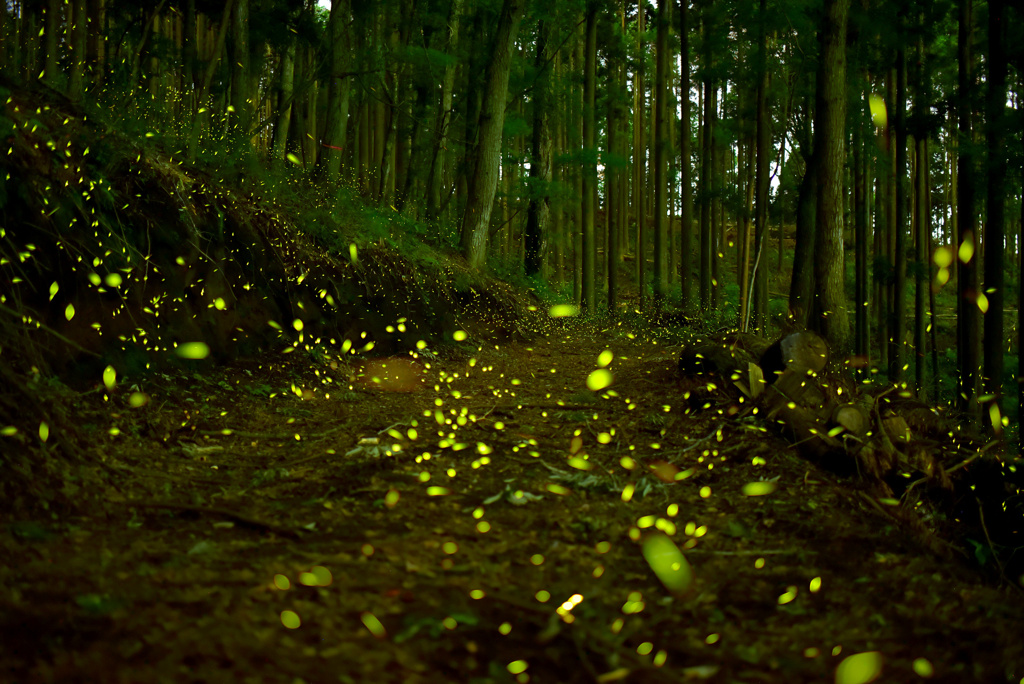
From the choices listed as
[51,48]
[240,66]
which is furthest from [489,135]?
[51,48]

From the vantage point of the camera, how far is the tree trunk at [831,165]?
825 cm

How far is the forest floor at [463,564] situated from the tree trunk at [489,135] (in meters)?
6.62

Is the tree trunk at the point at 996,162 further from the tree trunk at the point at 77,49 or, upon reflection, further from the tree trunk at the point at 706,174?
the tree trunk at the point at 77,49

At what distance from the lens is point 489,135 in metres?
11.0

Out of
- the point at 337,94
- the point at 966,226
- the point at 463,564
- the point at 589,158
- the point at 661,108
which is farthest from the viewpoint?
the point at 661,108

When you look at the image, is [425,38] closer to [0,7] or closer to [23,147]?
[0,7]

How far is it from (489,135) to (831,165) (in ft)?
18.1

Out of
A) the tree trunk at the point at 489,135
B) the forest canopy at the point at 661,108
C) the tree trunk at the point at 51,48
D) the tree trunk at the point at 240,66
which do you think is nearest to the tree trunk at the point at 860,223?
the forest canopy at the point at 661,108

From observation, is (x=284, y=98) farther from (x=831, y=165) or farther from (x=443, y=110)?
(x=831, y=165)

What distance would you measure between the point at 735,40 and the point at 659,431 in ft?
34.2

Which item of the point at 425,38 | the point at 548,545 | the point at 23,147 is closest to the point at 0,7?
the point at 23,147

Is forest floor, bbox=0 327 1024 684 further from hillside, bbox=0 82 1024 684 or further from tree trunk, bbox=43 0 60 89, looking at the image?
tree trunk, bbox=43 0 60 89

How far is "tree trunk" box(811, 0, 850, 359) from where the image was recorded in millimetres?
8250

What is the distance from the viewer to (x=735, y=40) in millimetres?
12211
